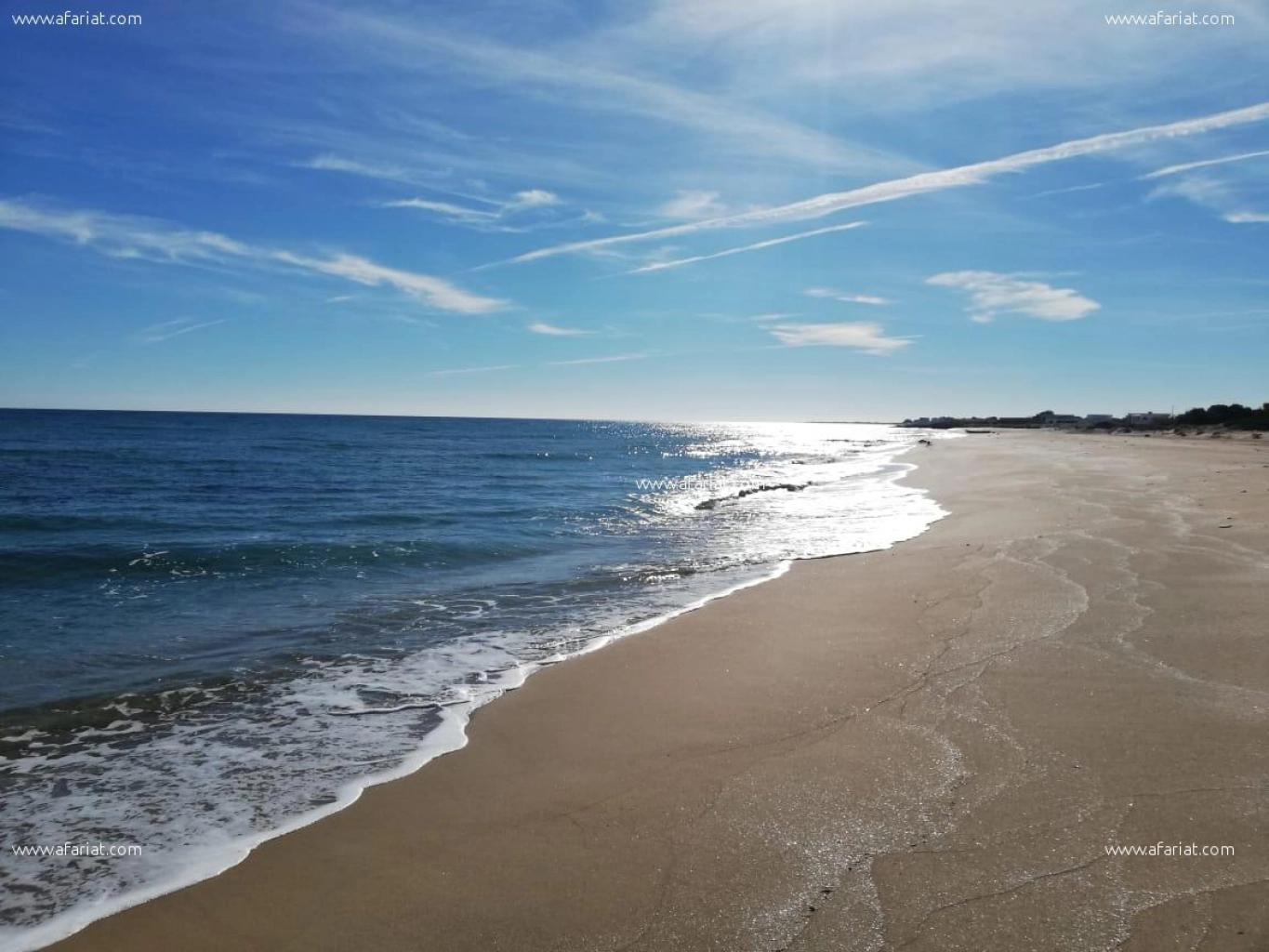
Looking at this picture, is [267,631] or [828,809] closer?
[828,809]

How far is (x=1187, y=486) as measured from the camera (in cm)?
2005

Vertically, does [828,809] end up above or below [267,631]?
above

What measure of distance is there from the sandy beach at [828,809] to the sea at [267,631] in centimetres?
55

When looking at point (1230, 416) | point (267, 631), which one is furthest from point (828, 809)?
point (1230, 416)

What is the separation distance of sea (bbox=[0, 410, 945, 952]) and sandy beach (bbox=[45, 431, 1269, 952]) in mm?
554

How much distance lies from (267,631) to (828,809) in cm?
766

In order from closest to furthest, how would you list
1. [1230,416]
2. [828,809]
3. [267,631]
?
[828,809] → [267,631] → [1230,416]

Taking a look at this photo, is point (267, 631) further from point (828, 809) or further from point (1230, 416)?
point (1230, 416)

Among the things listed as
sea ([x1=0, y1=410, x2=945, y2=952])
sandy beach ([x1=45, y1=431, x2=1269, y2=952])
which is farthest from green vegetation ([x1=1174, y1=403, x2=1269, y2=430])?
sandy beach ([x1=45, y1=431, x2=1269, y2=952])

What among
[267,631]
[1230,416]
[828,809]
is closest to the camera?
[828,809]

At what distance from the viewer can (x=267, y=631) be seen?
29.9ft

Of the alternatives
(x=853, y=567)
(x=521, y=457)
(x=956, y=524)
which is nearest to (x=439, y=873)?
(x=853, y=567)

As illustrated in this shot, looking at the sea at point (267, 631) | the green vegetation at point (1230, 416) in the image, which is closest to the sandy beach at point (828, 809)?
the sea at point (267, 631)

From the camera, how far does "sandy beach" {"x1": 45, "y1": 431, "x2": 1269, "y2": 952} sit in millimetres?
3180
